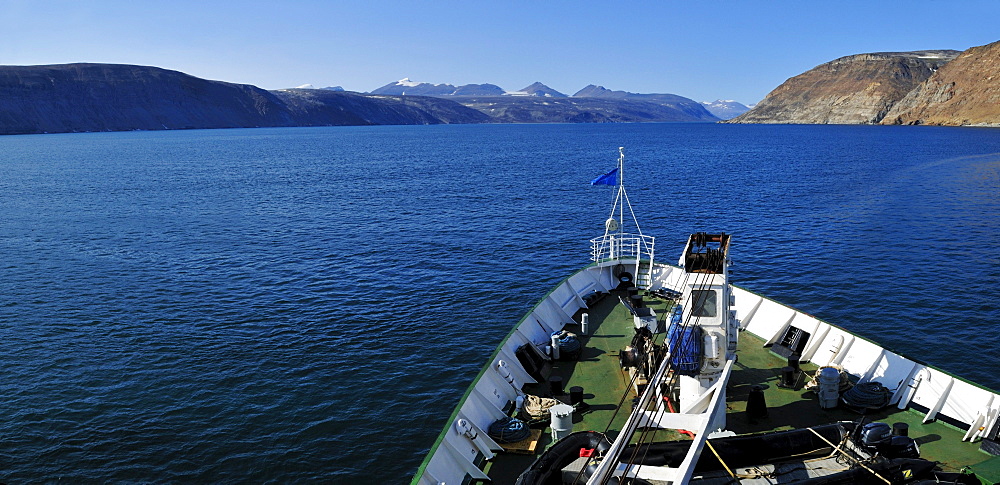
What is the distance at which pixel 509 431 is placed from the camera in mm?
20031

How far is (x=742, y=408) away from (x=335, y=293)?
1245 inches

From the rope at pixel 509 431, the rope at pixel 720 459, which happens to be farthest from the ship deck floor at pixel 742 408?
the rope at pixel 720 459

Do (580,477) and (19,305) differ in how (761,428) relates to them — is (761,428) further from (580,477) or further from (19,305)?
(19,305)

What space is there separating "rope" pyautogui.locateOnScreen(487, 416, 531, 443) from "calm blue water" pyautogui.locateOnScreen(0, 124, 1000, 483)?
5785mm

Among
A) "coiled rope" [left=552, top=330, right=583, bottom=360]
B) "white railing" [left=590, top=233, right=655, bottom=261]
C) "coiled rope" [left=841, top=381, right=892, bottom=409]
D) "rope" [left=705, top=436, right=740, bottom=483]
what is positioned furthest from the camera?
"white railing" [left=590, top=233, right=655, bottom=261]

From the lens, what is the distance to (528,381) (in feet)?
79.6

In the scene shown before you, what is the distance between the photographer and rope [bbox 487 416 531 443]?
20.0 meters

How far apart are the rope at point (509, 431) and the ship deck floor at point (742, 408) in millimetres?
498

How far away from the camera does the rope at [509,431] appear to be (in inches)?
787

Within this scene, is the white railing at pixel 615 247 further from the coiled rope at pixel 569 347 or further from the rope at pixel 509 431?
the rope at pixel 509 431

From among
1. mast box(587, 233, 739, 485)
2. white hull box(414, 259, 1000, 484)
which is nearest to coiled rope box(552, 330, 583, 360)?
white hull box(414, 259, 1000, 484)

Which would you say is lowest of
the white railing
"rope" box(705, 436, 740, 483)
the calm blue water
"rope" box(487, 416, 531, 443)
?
the calm blue water

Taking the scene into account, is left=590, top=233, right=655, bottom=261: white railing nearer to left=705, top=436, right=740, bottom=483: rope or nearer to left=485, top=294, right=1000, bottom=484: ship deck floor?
left=485, top=294, right=1000, bottom=484: ship deck floor

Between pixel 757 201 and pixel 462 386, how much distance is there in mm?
69682
